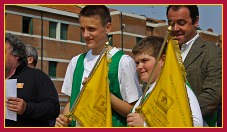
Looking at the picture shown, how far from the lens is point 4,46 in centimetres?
393

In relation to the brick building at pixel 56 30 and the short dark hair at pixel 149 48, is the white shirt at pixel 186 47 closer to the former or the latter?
the short dark hair at pixel 149 48

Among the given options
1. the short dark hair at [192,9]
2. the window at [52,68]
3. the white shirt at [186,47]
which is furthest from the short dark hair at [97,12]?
the window at [52,68]

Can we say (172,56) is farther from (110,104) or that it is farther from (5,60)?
(5,60)

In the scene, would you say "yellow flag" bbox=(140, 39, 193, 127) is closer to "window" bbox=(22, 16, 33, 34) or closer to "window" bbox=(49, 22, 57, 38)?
"window" bbox=(22, 16, 33, 34)

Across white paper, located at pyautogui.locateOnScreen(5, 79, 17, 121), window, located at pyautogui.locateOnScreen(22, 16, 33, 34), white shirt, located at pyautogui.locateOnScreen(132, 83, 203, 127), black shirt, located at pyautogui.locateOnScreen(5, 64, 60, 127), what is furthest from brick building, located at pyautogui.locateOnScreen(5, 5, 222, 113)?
white shirt, located at pyautogui.locateOnScreen(132, 83, 203, 127)

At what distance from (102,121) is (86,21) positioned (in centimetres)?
80

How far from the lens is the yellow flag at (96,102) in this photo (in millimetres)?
3453

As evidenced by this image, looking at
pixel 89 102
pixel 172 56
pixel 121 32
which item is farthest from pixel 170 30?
pixel 121 32

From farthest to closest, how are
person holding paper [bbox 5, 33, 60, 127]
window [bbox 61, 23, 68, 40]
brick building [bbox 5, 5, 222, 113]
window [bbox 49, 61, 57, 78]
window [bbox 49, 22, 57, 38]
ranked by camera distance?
window [bbox 61, 23, 68, 40]
window [bbox 49, 22, 57, 38]
window [bbox 49, 61, 57, 78]
brick building [bbox 5, 5, 222, 113]
person holding paper [bbox 5, 33, 60, 127]

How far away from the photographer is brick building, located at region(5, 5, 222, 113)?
105 feet

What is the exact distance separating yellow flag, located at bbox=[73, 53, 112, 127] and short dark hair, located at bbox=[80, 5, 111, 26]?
0.30 metres

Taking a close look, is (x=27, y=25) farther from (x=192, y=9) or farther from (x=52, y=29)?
(x=192, y=9)

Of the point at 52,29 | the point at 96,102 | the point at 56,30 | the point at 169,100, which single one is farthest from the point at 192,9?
the point at 56,30

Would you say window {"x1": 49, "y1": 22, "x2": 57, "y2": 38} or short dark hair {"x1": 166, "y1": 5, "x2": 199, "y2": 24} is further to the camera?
window {"x1": 49, "y1": 22, "x2": 57, "y2": 38}
